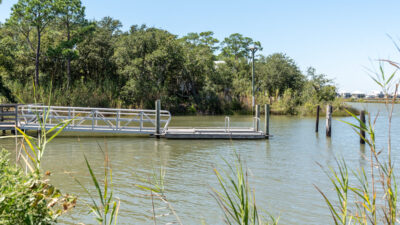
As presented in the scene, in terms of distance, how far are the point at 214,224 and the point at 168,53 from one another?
1076 inches

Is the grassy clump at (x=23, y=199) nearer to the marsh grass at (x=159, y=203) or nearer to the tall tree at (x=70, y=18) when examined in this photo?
the marsh grass at (x=159, y=203)

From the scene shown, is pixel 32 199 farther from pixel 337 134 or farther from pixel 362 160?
pixel 337 134

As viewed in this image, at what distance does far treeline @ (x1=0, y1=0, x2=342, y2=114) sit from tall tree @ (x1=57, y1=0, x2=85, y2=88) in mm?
74

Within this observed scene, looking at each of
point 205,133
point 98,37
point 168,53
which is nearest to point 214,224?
point 205,133

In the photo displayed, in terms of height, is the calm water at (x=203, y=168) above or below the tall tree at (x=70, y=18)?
below

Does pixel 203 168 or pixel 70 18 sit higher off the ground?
pixel 70 18

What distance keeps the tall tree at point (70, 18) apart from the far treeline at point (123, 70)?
0.07 meters

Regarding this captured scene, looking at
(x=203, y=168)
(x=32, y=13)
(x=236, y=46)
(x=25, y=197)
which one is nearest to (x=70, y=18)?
(x=32, y=13)

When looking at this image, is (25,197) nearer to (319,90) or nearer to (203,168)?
(203,168)

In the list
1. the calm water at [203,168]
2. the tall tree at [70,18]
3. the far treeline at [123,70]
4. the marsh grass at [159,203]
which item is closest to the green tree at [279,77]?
the far treeline at [123,70]

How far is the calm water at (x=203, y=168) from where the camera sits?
659cm

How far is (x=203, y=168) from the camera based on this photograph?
10.4 m

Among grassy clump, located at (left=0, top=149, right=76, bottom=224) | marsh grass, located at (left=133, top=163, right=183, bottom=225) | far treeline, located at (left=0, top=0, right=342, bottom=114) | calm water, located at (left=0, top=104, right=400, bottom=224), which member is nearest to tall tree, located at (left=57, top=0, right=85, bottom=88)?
far treeline, located at (left=0, top=0, right=342, bottom=114)

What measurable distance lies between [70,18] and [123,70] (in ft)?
20.1
